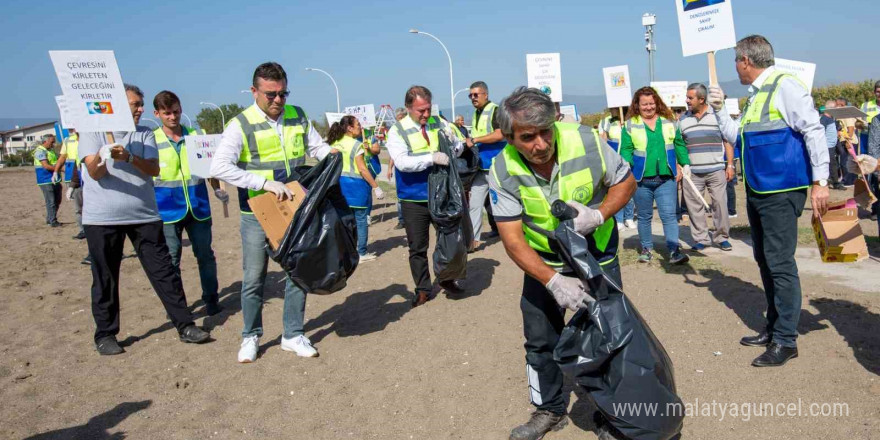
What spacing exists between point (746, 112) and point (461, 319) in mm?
2778

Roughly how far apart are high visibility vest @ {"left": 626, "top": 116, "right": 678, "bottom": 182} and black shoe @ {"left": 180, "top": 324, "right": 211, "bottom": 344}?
4.53m

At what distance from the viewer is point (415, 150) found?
5844mm

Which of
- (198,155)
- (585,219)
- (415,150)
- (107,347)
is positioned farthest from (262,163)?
(585,219)

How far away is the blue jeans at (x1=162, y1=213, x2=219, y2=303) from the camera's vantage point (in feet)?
20.2

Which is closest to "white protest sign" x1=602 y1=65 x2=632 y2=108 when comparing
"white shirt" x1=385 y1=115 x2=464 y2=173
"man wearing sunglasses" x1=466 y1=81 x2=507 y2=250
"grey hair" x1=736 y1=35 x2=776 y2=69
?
"man wearing sunglasses" x1=466 y1=81 x2=507 y2=250

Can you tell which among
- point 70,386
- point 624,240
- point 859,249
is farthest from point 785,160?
point 70,386

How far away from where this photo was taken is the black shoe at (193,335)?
210 inches

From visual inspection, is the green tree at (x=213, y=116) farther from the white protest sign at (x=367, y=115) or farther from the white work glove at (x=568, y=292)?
the white work glove at (x=568, y=292)

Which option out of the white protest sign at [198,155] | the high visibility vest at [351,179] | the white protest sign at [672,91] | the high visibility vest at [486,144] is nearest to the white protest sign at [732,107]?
the white protest sign at [672,91]

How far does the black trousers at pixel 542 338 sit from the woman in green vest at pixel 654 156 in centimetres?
375

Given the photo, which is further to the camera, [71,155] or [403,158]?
[71,155]

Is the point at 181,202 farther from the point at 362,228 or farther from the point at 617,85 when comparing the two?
the point at 617,85

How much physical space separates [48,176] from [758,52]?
13.6m

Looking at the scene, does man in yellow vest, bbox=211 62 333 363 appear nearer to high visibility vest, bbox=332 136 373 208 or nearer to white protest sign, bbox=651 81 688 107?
high visibility vest, bbox=332 136 373 208
